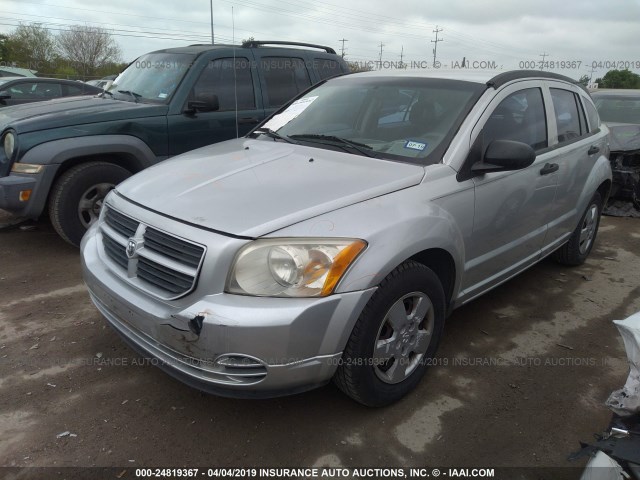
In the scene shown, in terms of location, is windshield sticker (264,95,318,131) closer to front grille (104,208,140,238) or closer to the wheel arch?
front grille (104,208,140,238)

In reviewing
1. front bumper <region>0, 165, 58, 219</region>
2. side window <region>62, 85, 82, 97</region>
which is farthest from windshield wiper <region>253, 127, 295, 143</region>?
side window <region>62, 85, 82, 97</region>

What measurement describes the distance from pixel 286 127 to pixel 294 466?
2.25 meters

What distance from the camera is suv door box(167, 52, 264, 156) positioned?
5.00m

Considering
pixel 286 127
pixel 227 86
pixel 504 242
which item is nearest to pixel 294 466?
pixel 504 242

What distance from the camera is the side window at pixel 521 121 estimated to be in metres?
3.13

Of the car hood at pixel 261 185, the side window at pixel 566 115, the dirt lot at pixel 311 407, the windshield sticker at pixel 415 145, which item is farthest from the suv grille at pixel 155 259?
the side window at pixel 566 115

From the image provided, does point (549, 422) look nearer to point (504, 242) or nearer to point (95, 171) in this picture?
point (504, 242)

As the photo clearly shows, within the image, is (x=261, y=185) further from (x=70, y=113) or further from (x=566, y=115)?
(x=70, y=113)

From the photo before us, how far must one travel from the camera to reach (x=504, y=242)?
10.7ft

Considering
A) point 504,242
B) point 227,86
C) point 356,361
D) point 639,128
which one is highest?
point 227,86

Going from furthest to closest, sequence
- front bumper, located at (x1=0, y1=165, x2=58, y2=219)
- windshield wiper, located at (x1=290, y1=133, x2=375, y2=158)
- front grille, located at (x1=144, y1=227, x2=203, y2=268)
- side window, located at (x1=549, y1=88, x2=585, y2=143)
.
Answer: front bumper, located at (x1=0, y1=165, x2=58, y2=219), side window, located at (x1=549, y1=88, x2=585, y2=143), windshield wiper, located at (x1=290, y1=133, x2=375, y2=158), front grille, located at (x1=144, y1=227, x2=203, y2=268)

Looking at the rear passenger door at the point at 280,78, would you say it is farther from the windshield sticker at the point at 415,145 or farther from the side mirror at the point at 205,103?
the windshield sticker at the point at 415,145

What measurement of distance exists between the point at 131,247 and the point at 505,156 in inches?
79.2

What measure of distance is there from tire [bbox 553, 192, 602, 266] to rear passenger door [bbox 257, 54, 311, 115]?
327cm
